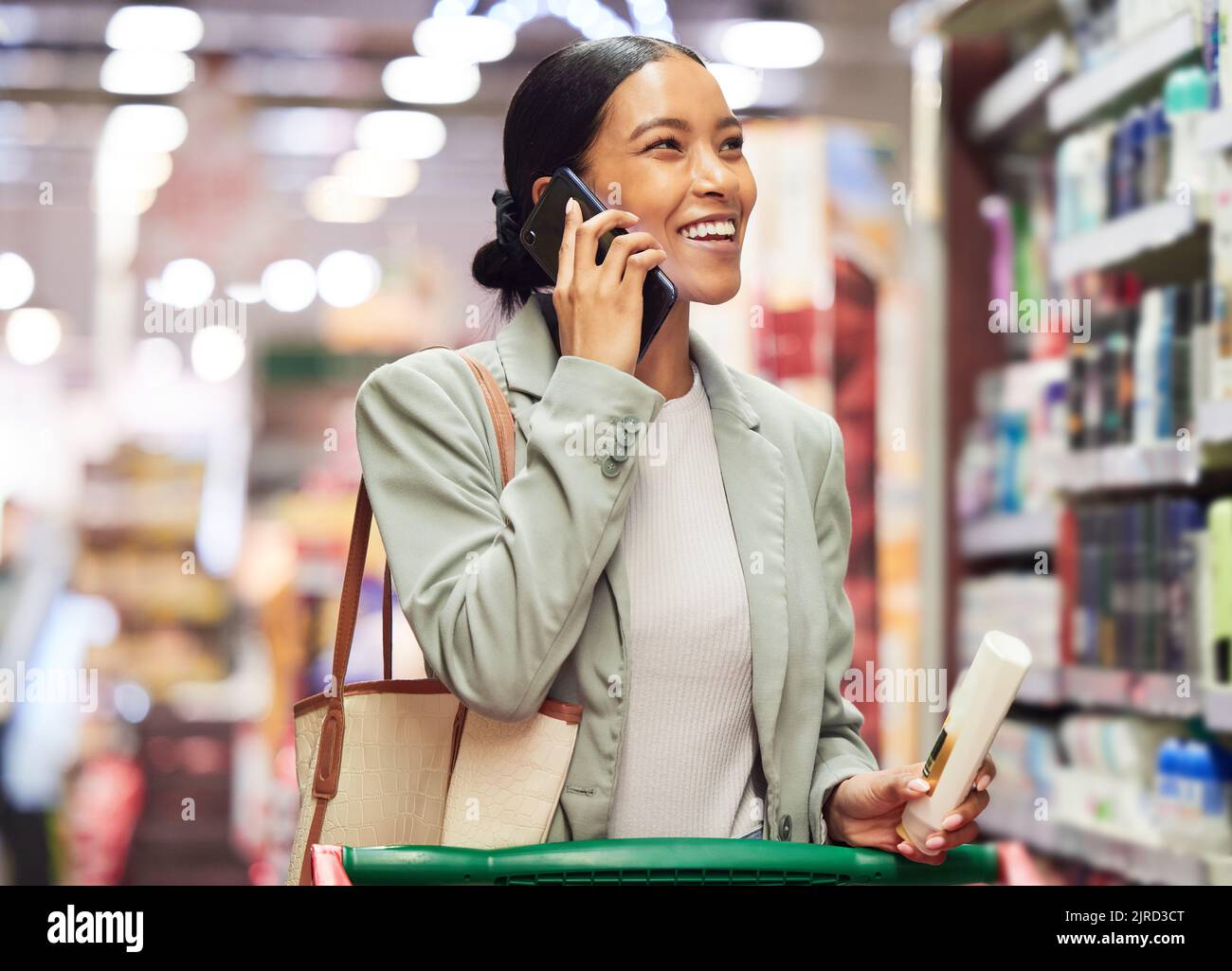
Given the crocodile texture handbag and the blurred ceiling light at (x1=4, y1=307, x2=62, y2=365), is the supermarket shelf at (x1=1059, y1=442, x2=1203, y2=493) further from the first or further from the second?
the blurred ceiling light at (x1=4, y1=307, x2=62, y2=365)

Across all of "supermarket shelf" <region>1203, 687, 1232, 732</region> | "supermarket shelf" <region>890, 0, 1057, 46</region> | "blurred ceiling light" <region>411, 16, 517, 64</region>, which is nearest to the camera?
"supermarket shelf" <region>1203, 687, 1232, 732</region>

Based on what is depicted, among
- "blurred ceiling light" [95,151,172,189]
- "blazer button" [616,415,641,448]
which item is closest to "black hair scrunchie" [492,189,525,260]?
"blazer button" [616,415,641,448]

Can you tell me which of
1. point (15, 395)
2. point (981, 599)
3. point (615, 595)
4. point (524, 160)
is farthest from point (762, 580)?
point (15, 395)

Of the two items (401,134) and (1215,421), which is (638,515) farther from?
(401,134)

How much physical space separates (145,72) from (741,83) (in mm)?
1966

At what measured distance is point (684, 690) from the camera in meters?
1.29

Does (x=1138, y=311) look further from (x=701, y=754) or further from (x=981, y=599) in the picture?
(x=701, y=754)

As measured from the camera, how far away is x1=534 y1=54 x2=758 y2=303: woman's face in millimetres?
1351

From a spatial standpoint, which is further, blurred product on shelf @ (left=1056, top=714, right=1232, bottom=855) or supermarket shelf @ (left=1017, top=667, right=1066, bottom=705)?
supermarket shelf @ (left=1017, top=667, right=1066, bottom=705)

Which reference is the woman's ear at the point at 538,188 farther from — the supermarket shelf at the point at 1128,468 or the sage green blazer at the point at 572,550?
the supermarket shelf at the point at 1128,468

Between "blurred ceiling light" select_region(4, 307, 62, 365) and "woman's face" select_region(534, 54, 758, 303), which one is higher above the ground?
"blurred ceiling light" select_region(4, 307, 62, 365)

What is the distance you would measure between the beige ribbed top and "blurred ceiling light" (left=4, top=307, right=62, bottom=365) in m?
4.36

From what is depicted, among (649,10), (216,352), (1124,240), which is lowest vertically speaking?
(1124,240)

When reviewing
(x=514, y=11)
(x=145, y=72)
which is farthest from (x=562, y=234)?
(x=145, y=72)
